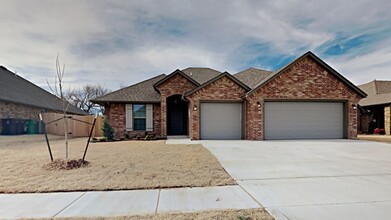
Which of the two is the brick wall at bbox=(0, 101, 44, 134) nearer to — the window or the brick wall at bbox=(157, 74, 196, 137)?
the window

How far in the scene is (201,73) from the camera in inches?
851

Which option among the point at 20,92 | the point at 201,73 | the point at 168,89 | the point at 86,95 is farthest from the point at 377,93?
the point at 86,95

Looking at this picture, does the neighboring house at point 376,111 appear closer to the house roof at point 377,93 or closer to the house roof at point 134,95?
the house roof at point 377,93

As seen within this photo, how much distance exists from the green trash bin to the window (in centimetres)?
1300

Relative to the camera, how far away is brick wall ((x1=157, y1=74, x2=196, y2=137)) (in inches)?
635

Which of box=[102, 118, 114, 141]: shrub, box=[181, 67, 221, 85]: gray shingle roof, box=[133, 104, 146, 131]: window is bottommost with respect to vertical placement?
box=[102, 118, 114, 141]: shrub

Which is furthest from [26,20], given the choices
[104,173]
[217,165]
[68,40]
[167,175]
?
[217,165]

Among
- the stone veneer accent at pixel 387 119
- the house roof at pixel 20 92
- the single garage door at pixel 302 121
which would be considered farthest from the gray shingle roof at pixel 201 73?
the stone veneer accent at pixel 387 119

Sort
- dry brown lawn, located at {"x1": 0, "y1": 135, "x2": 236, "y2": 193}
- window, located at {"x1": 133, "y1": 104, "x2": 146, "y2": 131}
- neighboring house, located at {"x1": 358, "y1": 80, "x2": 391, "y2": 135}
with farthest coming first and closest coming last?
neighboring house, located at {"x1": 358, "y1": 80, "x2": 391, "y2": 135}
window, located at {"x1": 133, "y1": 104, "x2": 146, "y2": 131}
dry brown lawn, located at {"x1": 0, "y1": 135, "x2": 236, "y2": 193}

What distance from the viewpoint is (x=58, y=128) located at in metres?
21.5

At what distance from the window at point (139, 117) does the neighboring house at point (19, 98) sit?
37.4 ft

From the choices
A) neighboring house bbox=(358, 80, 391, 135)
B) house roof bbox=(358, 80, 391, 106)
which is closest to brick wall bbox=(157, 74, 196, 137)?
house roof bbox=(358, 80, 391, 106)

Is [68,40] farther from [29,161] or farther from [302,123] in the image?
[302,123]

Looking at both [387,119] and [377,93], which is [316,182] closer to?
[387,119]
